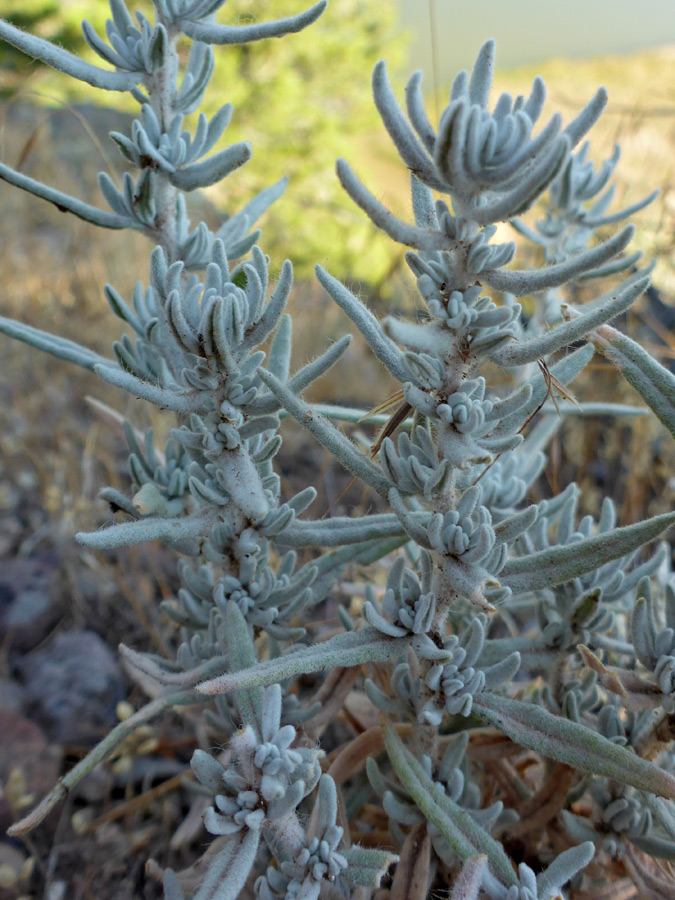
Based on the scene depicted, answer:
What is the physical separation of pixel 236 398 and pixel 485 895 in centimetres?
87

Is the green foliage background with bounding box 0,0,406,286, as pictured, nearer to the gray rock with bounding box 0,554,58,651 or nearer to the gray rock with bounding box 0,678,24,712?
the gray rock with bounding box 0,554,58,651

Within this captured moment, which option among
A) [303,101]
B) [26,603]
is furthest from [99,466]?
[303,101]

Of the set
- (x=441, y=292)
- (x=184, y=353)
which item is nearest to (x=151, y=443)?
(x=184, y=353)

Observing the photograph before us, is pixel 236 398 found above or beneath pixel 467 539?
above

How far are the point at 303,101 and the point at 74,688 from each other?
11.4 meters

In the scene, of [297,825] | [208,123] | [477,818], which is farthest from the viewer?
[208,123]

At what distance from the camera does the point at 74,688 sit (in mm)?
2143

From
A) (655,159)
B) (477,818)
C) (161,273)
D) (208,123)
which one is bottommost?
(477,818)

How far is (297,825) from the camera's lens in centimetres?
114

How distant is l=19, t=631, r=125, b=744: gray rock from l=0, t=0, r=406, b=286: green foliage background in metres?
7.11

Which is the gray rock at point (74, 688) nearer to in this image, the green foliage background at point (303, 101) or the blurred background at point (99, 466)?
the blurred background at point (99, 466)

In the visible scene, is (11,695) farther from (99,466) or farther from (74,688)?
(99,466)

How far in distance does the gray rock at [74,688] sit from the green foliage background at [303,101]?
711 cm

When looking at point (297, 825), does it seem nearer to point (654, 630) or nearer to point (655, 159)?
point (654, 630)
